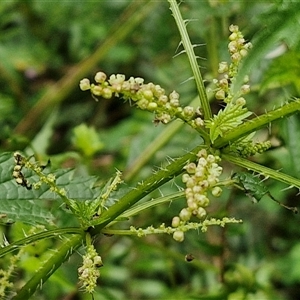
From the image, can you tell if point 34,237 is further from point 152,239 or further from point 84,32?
point 84,32

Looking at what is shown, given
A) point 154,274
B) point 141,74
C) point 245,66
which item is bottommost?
point 154,274

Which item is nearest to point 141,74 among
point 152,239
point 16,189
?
point 152,239

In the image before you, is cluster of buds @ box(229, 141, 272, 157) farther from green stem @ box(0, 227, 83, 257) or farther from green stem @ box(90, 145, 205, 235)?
green stem @ box(0, 227, 83, 257)

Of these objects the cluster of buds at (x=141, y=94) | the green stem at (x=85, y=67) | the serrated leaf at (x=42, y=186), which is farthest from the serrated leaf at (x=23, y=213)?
the green stem at (x=85, y=67)

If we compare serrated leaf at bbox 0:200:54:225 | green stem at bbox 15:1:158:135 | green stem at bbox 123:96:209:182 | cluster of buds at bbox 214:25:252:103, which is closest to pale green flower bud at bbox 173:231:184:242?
cluster of buds at bbox 214:25:252:103

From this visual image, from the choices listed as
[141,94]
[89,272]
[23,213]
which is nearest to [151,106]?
[141,94]

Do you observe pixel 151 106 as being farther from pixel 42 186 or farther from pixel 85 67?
pixel 85 67

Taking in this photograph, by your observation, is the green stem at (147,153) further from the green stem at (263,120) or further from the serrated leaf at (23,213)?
the green stem at (263,120)
